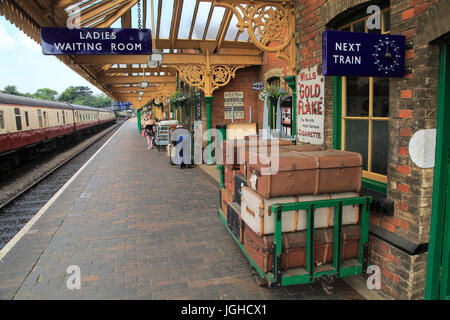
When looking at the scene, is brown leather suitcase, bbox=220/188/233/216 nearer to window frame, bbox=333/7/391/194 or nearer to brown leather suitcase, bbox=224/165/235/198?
brown leather suitcase, bbox=224/165/235/198

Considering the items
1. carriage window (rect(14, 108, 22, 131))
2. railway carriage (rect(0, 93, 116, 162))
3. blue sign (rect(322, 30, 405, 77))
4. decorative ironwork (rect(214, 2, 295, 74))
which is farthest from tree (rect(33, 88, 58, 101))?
blue sign (rect(322, 30, 405, 77))

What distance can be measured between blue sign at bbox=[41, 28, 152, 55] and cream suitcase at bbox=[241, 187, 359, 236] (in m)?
4.29

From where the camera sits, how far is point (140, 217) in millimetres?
6207

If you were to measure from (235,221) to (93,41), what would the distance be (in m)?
4.40

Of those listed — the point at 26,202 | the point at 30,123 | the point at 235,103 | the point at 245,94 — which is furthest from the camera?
the point at 30,123

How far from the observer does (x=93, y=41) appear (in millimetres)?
6031

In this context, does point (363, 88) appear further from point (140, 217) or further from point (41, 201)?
point (41, 201)

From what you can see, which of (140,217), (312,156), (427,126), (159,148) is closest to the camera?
(427,126)

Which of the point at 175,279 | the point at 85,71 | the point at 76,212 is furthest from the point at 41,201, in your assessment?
the point at 85,71

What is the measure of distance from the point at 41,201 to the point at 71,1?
474 centimetres

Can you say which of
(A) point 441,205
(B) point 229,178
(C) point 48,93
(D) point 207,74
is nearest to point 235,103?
(D) point 207,74

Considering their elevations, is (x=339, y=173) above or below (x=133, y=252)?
above

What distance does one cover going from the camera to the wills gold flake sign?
40.8ft

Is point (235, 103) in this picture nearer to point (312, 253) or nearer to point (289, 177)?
point (289, 177)
